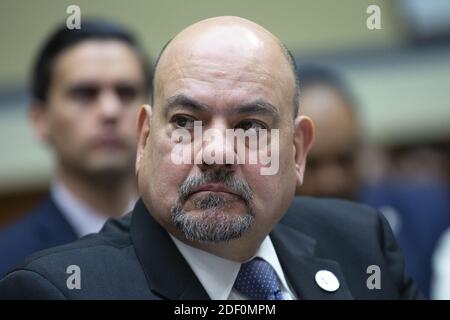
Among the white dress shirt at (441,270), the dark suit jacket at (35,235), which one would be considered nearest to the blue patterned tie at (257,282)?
the dark suit jacket at (35,235)

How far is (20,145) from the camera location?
Answer: 19.3ft

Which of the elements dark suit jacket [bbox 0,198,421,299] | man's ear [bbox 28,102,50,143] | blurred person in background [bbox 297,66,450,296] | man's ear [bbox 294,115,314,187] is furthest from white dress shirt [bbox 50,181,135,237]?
man's ear [bbox 294,115,314,187]

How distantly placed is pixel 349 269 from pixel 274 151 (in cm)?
41

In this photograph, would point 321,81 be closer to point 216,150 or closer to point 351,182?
point 351,182

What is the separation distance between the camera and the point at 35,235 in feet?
7.59

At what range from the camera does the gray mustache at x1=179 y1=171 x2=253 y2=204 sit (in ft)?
4.40

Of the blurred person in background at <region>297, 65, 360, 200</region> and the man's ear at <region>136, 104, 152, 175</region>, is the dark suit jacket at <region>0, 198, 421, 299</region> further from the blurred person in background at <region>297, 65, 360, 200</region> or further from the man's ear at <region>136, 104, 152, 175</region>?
the blurred person in background at <region>297, 65, 360, 200</region>

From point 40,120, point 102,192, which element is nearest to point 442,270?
point 102,192

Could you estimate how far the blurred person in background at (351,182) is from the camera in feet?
9.02

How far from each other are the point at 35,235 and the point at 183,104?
1.13 metres

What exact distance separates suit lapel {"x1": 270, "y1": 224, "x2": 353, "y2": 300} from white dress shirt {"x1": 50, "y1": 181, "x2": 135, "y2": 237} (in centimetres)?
85

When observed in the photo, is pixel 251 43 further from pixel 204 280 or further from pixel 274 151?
pixel 204 280

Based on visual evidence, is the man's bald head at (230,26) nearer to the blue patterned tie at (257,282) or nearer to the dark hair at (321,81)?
the blue patterned tie at (257,282)
